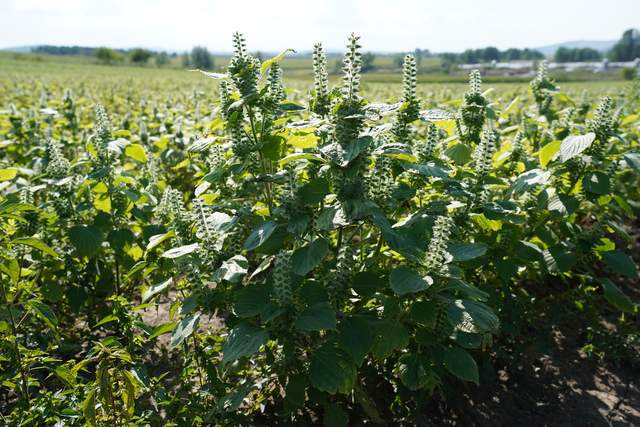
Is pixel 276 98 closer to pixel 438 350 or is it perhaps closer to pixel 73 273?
pixel 438 350

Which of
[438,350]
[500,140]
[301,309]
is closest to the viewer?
[301,309]

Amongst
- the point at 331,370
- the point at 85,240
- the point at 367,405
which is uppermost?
the point at 85,240

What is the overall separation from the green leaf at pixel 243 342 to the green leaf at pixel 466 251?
0.91m

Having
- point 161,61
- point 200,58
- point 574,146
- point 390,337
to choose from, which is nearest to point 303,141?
point 390,337

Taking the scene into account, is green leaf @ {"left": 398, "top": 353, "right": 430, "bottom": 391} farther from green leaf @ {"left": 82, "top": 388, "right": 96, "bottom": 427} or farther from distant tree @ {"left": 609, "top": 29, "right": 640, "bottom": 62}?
distant tree @ {"left": 609, "top": 29, "right": 640, "bottom": 62}

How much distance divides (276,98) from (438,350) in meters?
1.53

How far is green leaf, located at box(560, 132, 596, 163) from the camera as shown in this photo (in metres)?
2.90

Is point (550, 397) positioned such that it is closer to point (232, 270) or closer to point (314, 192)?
point (314, 192)

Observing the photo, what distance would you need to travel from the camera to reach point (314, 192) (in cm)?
219

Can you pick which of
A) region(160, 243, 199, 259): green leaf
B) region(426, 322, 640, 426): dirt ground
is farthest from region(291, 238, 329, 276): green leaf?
region(426, 322, 640, 426): dirt ground

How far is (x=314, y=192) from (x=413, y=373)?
104cm

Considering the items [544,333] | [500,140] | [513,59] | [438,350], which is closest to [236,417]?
[438,350]

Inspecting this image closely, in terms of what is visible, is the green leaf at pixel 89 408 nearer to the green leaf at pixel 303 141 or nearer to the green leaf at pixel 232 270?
the green leaf at pixel 232 270

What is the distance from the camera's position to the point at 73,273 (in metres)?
3.60
